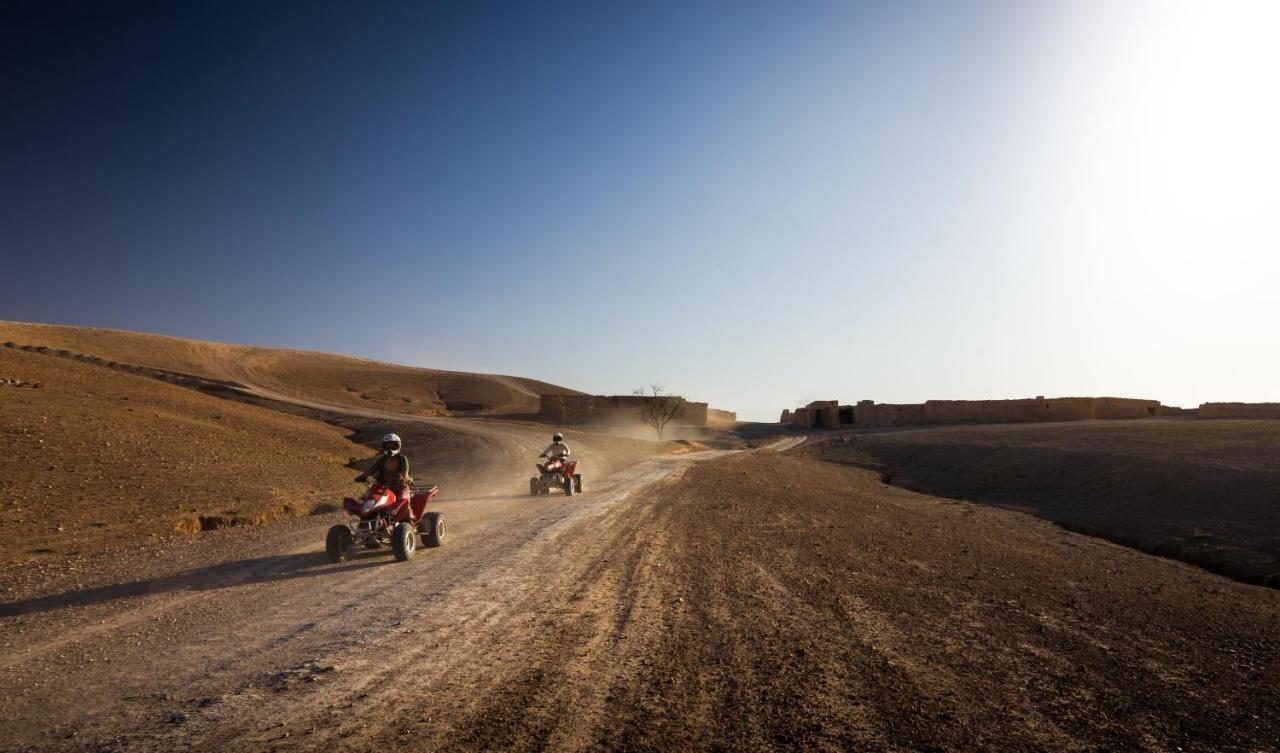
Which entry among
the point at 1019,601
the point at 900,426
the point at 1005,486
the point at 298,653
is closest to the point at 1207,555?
the point at 1019,601

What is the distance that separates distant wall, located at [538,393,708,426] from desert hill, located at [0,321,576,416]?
8364 millimetres

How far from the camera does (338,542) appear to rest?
34.5ft

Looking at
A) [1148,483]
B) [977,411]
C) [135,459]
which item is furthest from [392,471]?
[977,411]

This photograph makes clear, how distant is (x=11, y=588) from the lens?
8844mm

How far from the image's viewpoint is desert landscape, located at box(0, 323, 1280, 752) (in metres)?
4.82

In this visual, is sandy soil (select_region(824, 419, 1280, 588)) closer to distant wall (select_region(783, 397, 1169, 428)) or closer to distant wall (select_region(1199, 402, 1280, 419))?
distant wall (select_region(1199, 402, 1280, 419))

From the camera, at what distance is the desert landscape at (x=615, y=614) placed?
4.82 metres

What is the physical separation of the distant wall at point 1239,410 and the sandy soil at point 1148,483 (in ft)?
71.3

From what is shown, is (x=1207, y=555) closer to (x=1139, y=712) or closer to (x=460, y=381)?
(x=1139, y=712)

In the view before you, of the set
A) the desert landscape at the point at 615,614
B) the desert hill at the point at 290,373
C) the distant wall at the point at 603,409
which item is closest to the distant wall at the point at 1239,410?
the desert landscape at the point at 615,614

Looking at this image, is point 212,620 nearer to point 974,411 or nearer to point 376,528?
point 376,528

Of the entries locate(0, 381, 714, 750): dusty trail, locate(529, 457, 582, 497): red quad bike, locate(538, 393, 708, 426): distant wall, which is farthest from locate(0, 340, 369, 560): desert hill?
locate(538, 393, 708, 426): distant wall

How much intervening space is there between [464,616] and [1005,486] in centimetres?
2603

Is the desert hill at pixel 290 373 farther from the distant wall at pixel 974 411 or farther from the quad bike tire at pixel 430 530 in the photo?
the quad bike tire at pixel 430 530
